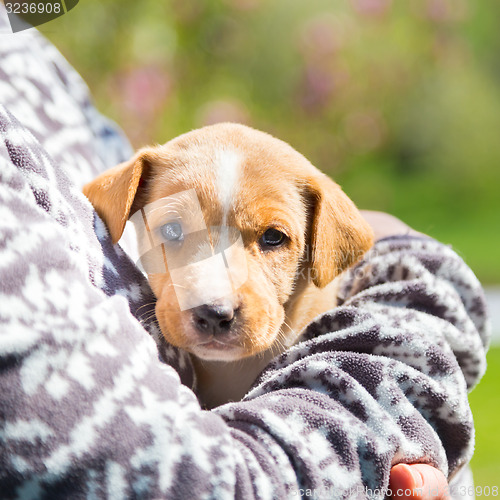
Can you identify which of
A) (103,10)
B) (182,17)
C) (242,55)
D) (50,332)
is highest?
(50,332)

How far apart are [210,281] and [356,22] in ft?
20.1

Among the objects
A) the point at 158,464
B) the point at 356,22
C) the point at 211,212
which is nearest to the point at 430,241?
the point at 211,212

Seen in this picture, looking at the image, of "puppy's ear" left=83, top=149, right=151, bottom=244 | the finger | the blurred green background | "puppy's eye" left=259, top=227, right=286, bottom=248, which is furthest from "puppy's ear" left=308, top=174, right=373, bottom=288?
the blurred green background

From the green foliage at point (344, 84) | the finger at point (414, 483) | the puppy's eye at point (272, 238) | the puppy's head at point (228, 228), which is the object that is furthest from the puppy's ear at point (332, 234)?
the green foliage at point (344, 84)

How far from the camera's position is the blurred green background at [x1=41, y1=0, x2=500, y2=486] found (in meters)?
4.89

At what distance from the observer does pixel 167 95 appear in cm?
516

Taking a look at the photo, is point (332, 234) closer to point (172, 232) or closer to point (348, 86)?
point (172, 232)

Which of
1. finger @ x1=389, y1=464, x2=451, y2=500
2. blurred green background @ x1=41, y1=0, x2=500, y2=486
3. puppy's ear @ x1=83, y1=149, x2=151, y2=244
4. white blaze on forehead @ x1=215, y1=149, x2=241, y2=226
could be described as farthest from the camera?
blurred green background @ x1=41, y1=0, x2=500, y2=486

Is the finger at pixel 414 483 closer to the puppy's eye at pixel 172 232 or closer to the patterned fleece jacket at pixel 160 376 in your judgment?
the patterned fleece jacket at pixel 160 376

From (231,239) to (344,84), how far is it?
549 centimetres

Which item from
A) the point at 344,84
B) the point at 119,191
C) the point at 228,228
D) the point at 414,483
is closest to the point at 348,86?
the point at 344,84

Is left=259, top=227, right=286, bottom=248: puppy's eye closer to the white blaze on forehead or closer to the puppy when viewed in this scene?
the puppy

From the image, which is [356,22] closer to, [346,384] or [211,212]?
[211,212]

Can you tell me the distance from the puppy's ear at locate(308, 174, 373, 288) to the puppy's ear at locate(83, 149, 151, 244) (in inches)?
19.6
